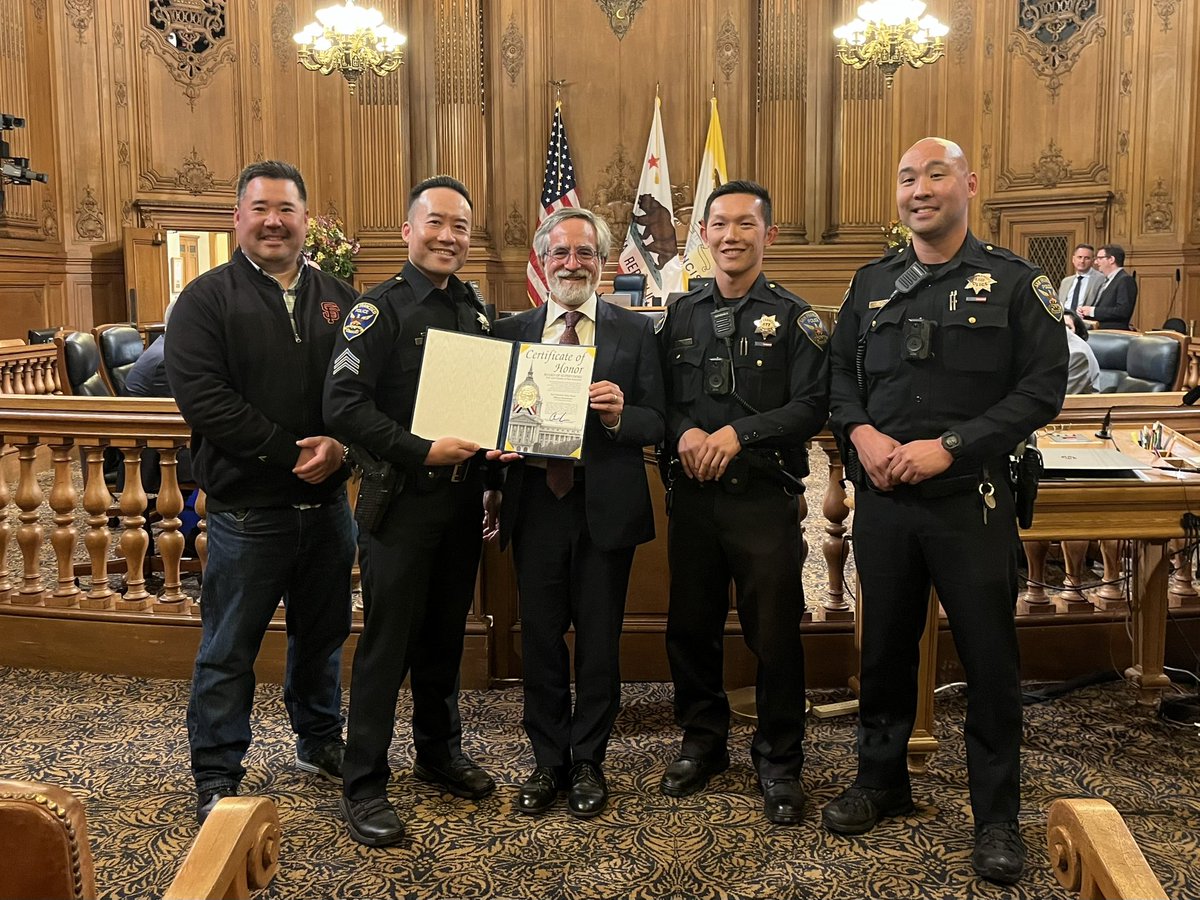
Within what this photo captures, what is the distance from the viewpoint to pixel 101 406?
3953 millimetres

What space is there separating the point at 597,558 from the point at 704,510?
1.05ft

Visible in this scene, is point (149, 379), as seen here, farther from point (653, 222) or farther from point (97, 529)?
point (653, 222)

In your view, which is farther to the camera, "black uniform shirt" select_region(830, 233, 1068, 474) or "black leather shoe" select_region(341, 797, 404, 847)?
"black leather shoe" select_region(341, 797, 404, 847)

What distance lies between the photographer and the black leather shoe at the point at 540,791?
2.83 meters

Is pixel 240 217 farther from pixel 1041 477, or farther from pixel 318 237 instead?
pixel 318 237

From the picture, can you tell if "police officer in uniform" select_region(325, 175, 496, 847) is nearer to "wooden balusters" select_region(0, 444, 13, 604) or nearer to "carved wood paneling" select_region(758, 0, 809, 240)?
"wooden balusters" select_region(0, 444, 13, 604)

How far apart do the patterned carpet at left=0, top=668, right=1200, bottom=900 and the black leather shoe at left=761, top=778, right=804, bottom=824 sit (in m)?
0.03

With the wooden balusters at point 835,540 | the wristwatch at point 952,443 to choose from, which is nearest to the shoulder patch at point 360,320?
the wristwatch at point 952,443

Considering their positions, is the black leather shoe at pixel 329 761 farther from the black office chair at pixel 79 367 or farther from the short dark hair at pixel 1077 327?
the short dark hair at pixel 1077 327

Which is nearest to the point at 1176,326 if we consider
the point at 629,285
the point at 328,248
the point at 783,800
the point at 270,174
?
the point at 629,285

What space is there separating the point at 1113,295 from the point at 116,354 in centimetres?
786

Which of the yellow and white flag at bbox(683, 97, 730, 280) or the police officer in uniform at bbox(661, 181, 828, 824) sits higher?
the yellow and white flag at bbox(683, 97, 730, 280)

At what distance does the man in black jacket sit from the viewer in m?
2.73

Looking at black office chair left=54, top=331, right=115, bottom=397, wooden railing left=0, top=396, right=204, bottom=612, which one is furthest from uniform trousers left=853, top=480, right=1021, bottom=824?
black office chair left=54, top=331, right=115, bottom=397
